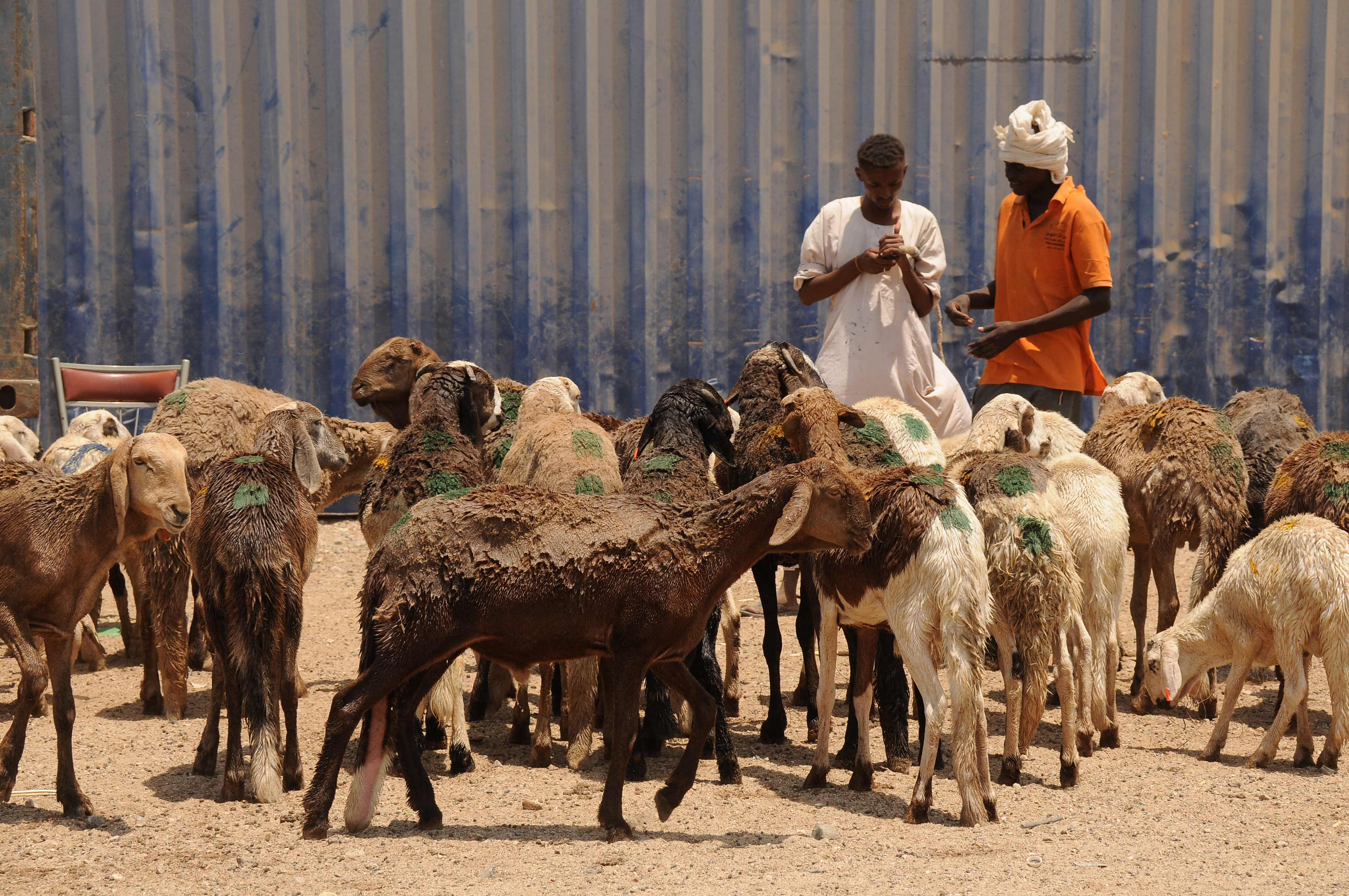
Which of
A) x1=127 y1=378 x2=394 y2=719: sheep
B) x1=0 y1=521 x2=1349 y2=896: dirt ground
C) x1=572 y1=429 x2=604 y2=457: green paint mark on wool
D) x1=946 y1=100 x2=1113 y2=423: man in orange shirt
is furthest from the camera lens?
x1=946 y1=100 x2=1113 y2=423: man in orange shirt

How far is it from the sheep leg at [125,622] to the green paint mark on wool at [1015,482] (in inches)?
201

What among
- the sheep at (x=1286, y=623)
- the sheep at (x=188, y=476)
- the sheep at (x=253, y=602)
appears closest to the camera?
the sheep at (x=253, y=602)

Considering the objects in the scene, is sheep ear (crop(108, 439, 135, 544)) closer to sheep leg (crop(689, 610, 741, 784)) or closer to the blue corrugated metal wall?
sheep leg (crop(689, 610, 741, 784))

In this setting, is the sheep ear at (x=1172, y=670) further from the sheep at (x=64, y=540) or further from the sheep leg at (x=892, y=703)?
the sheep at (x=64, y=540)

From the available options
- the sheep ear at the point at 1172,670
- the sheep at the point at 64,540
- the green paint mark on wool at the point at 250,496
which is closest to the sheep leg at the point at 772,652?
the sheep ear at the point at 1172,670

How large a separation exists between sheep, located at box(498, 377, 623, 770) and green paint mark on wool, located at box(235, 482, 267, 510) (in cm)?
107

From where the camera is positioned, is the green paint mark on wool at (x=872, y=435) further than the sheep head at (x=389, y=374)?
No

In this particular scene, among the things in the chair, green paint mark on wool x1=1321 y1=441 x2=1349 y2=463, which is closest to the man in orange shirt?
green paint mark on wool x1=1321 y1=441 x2=1349 y2=463

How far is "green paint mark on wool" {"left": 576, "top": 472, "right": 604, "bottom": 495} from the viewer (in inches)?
256

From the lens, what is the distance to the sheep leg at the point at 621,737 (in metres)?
5.20

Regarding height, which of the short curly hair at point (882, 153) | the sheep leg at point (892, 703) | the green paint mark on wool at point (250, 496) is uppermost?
the short curly hair at point (882, 153)

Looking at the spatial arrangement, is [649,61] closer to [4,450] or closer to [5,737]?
[4,450]

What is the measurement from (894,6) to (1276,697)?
597 cm

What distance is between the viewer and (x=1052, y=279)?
27.2 ft
